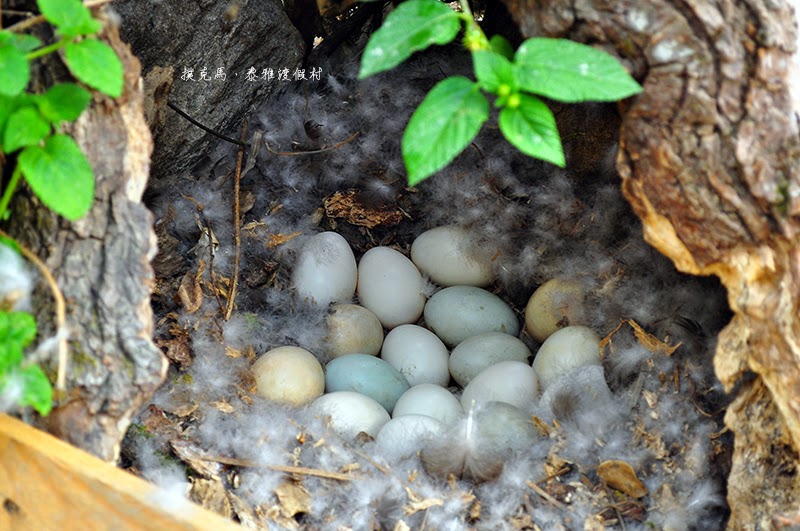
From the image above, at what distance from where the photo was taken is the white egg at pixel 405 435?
1820 millimetres

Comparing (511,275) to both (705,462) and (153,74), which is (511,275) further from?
(153,74)

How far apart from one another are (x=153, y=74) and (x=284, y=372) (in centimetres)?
83

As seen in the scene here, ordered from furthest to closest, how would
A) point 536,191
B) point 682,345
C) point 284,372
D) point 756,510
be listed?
point 536,191 → point 284,372 → point 682,345 → point 756,510

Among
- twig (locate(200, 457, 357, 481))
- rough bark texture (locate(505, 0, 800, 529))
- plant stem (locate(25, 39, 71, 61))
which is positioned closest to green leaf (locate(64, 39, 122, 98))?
plant stem (locate(25, 39, 71, 61))

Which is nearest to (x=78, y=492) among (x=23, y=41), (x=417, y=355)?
(x=23, y=41)

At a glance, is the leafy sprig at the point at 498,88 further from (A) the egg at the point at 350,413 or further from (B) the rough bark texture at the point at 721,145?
(A) the egg at the point at 350,413

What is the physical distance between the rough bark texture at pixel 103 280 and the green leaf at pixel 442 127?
0.44 m

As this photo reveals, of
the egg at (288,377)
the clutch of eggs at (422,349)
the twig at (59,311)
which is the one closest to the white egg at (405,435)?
the clutch of eggs at (422,349)

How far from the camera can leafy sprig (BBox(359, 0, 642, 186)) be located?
1.20 metres

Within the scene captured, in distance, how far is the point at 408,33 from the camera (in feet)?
4.10

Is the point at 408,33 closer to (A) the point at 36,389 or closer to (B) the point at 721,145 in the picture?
(B) the point at 721,145

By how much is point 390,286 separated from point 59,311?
1149 mm

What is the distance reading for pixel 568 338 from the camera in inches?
78.9

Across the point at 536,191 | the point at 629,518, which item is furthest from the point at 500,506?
the point at 536,191
